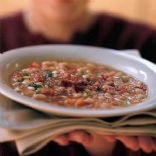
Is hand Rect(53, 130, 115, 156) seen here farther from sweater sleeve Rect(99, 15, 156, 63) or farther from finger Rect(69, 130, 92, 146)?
sweater sleeve Rect(99, 15, 156, 63)

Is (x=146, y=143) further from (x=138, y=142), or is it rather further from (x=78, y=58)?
(x=78, y=58)

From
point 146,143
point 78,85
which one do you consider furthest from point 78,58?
point 146,143

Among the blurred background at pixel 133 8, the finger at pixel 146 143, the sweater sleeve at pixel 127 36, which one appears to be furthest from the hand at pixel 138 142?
the blurred background at pixel 133 8

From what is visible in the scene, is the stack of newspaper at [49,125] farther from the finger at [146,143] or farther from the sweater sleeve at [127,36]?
the sweater sleeve at [127,36]

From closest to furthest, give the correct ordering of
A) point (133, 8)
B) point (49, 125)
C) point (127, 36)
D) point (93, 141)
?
point (49, 125), point (93, 141), point (127, 36), point (133, 8)

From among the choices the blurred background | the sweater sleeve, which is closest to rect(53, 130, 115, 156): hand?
the sweater sleeve
